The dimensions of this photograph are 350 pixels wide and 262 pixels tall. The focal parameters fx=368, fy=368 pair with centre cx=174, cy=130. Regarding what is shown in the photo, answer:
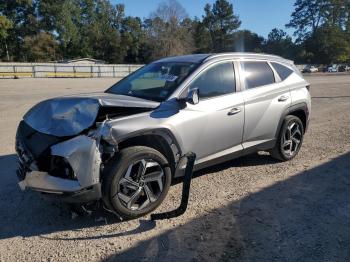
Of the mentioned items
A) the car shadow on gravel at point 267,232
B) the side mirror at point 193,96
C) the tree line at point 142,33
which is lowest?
the car shadow on gravel at point 267,232

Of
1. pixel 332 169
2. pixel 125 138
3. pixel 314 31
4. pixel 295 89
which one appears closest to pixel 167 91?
pixel 125 138

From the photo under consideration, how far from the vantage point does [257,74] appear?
5516 mm

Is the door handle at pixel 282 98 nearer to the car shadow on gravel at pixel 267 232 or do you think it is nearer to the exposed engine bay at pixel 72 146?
the car shadow on gravel at pixel 267 232

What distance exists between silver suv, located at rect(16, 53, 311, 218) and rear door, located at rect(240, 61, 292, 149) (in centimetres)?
1

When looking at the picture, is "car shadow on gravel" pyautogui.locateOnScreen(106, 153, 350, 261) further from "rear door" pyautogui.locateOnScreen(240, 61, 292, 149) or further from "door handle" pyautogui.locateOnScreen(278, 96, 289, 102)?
"door handle" pyautogui.locateOnScreen(278, 96, 289, 102)

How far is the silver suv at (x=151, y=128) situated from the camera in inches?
145

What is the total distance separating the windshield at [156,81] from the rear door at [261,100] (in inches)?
37.8

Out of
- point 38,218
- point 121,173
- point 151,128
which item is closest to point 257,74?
point 151,128

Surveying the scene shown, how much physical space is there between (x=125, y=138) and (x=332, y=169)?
351 centimetres

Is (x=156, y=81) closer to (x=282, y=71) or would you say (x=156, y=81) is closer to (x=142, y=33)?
(x=282, y=71)

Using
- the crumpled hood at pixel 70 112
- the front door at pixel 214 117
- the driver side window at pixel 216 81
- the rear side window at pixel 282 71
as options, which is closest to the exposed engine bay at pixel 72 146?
the crumpled hood at pixel 70 112

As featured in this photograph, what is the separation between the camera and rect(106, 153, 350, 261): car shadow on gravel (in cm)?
341

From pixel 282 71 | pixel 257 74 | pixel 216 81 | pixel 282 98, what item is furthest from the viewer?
pixel 282 71

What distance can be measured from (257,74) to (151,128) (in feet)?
7.30
